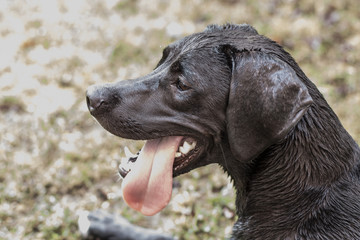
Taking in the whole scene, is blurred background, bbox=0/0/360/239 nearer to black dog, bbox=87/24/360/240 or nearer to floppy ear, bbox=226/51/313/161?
black dog, bbox=87/24/360/240

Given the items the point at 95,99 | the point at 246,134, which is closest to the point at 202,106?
the point at 246,134

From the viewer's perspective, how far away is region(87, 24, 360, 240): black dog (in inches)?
109

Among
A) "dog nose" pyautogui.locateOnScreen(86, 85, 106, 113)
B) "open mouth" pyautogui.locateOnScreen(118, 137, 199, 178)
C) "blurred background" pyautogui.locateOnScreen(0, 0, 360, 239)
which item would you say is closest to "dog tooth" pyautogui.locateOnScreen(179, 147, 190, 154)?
"open mouth" pyautogui.locateOnScreen(118, 137, 199, 178)

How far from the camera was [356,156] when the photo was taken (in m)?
3.07

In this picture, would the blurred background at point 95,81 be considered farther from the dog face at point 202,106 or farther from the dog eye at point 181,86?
the dog eye at point 181,86

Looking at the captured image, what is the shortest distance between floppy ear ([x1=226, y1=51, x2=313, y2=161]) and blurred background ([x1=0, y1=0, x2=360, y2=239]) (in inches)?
71.7

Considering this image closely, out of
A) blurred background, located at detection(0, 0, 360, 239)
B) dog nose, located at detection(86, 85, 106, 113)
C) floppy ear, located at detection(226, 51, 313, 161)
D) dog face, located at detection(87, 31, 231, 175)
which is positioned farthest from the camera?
blurred background, located at detection(0, 0, 360, 239)

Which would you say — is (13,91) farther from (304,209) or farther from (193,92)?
(304,209)

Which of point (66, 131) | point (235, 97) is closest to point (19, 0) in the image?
point (66, 131)

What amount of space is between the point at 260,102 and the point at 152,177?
895 millimetres

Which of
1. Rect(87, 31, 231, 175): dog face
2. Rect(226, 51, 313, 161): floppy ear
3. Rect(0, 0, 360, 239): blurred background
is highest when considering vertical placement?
Rect(0, 0, 360, 239): blurred background

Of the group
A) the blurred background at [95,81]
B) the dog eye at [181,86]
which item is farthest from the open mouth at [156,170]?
the blurred background at [95,81]

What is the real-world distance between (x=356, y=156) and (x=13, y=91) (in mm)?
4477

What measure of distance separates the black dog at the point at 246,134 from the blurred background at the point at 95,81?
1.42 m
